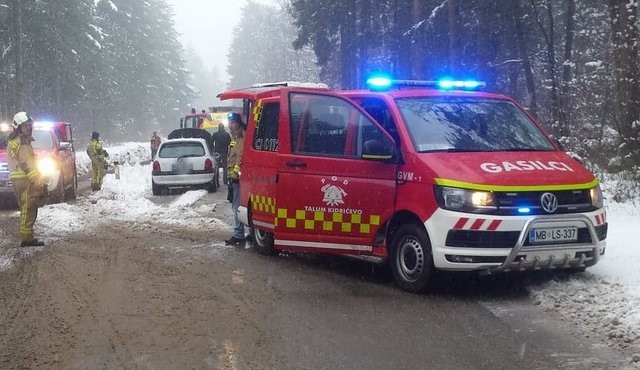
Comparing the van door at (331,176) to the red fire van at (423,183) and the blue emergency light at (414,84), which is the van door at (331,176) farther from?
the blue emergency light at (414,84)

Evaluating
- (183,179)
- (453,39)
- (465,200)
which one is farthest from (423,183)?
(453,39)

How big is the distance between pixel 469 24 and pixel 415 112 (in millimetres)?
27301

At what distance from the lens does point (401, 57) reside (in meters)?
38.3

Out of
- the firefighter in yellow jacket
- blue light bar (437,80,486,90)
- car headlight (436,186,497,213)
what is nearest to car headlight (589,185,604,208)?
car headlight (436,186,497,213)

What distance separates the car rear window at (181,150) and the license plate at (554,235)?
14910 millimetres

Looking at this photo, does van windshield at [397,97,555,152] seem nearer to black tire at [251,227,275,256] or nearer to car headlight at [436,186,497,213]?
car headlight at [436,186,497,213]

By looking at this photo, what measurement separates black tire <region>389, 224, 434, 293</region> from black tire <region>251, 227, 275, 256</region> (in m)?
2.68

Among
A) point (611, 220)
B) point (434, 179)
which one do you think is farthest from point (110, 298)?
point (611, 220)

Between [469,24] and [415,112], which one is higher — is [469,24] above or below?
above

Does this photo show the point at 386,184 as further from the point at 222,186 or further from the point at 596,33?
the point at 596,33

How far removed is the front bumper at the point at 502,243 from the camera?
6.62m

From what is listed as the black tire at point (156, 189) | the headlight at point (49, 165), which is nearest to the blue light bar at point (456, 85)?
the headlight at point (49, 165)

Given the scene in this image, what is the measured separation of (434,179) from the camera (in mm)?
6863

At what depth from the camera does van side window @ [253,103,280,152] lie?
9.09m
